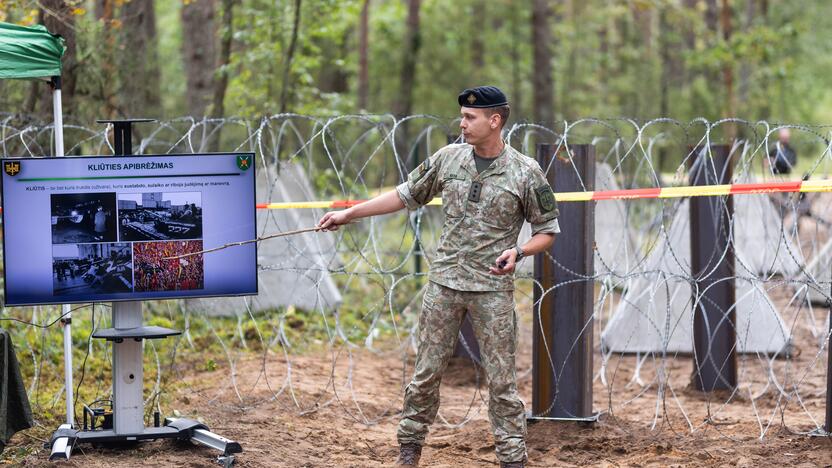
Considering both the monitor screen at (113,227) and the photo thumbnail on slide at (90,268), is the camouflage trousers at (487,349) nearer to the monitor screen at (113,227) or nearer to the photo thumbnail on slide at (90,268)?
the monitor screen at (113,227)

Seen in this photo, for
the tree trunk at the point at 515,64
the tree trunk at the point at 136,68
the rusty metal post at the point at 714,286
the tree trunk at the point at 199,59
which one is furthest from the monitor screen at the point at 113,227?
the tree trunk at the point at 515,64

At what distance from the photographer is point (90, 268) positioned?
5824 millimetres

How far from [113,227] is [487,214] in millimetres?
1995

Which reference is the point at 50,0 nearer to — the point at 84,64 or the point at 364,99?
the point at 84,64

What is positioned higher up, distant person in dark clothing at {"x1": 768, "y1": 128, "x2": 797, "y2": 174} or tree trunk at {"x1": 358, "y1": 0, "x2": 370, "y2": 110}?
tree trunk at {"x1": 358, "y1": 0, "x2": 370, "y2": 110}

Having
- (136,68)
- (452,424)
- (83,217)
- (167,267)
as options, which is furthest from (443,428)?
(136,68)

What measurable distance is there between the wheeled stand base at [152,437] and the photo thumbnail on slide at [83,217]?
1.09 m

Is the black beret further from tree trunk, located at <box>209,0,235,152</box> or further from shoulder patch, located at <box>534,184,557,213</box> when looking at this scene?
tree trunk, located at <box>209,0,235,152</box>

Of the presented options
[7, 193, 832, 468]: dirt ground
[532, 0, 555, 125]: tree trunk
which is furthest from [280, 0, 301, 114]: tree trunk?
[532, 0, 555, 125]: tree trunk

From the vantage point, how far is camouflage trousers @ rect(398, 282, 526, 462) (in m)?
5.74

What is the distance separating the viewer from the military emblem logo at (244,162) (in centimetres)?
606

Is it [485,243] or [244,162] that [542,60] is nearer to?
[244,162]

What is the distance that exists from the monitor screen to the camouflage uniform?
3.97 feet

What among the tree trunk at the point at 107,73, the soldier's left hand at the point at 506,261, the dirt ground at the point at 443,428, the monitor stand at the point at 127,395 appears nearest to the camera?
the soldier's left hand at the point at 506,261
